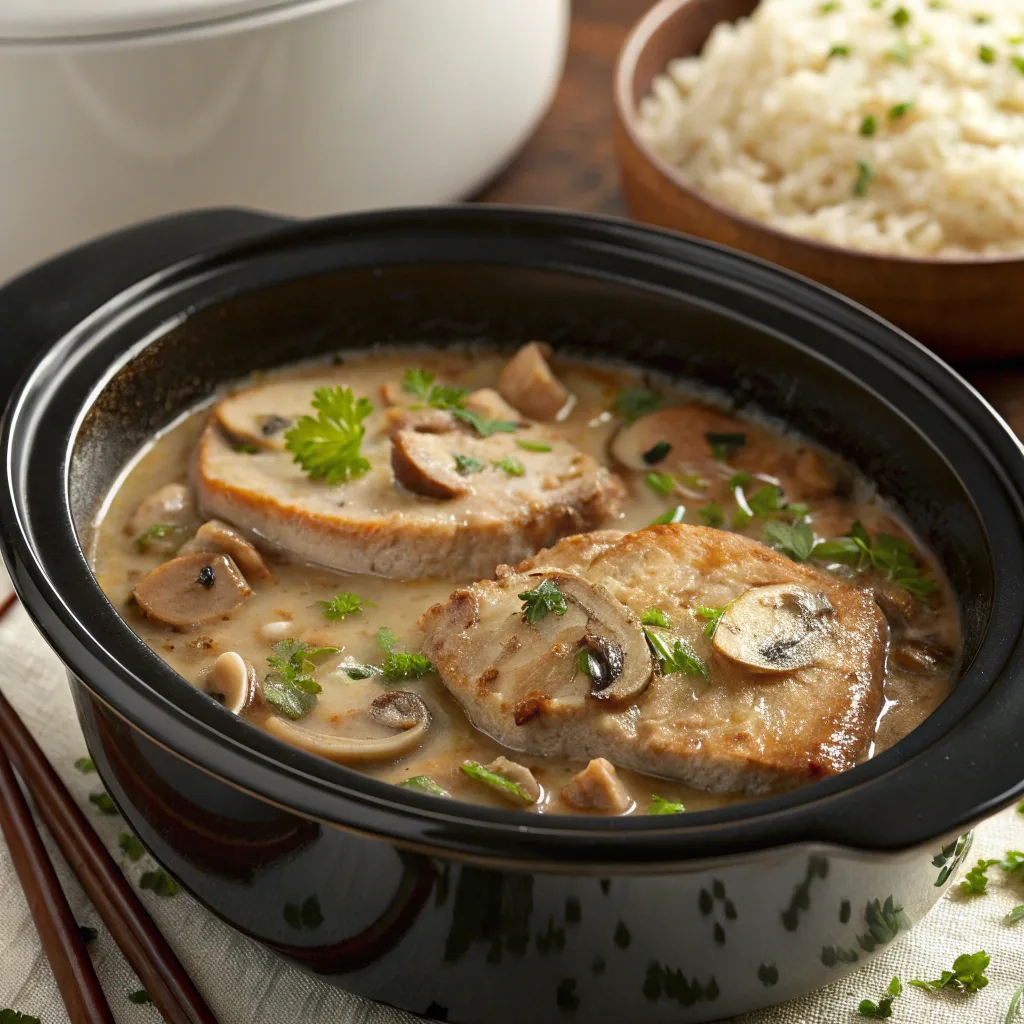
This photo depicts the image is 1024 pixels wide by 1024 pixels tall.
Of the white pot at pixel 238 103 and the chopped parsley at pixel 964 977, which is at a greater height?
the white pot at pixel 238 103

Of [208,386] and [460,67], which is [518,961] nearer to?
[208,386]

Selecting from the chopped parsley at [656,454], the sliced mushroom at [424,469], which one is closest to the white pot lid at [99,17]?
the sliced mushroom at [424,469]

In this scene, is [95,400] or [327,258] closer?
[95,400]

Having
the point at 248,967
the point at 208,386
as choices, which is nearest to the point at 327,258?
the point at 208,386

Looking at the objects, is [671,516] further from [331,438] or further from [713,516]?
[331,438]

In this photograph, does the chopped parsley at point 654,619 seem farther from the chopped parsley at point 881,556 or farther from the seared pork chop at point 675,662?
the chopped parsley at point 881,556
